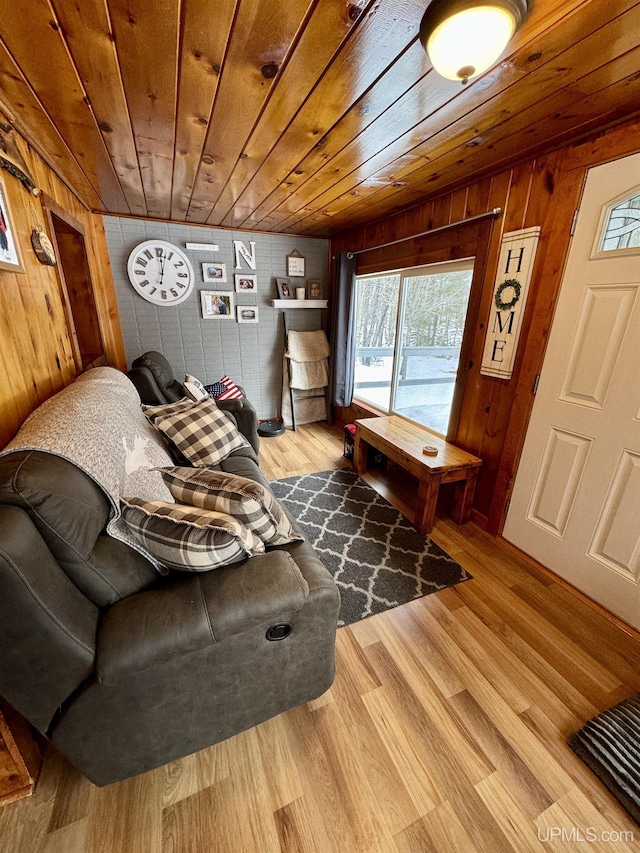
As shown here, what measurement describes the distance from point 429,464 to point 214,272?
288 cm

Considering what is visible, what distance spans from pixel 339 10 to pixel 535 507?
7.42ft

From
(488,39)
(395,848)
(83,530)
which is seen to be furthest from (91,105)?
(395,848)

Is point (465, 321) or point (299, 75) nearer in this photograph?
point (299, 75)

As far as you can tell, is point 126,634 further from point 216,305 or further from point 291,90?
point 216,305

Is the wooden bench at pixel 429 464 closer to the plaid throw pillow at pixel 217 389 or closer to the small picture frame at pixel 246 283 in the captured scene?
the plaid throw pillow at pixel 217 389

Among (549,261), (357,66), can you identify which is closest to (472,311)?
(549,261)

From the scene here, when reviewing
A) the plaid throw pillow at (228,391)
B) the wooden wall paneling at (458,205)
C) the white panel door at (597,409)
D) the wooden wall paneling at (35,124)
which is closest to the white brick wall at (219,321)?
the plaid throw pillow at (228,391)

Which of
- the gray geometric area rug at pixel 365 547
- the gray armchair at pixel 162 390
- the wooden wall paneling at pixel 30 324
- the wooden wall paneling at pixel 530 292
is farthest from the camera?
the gray armchair at pixel 162 390

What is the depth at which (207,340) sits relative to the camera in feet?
11.9

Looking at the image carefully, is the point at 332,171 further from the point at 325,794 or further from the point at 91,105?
the point at 325,794

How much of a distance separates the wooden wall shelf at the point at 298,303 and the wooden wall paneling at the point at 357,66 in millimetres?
1972

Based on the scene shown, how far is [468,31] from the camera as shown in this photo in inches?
34.3

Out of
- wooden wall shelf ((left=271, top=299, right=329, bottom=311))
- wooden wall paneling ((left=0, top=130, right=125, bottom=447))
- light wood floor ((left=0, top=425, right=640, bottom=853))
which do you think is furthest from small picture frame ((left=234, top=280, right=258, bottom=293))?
light wood floor ((left=0, top=425, right=640, bottom=853))

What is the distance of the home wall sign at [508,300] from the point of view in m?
1.83
